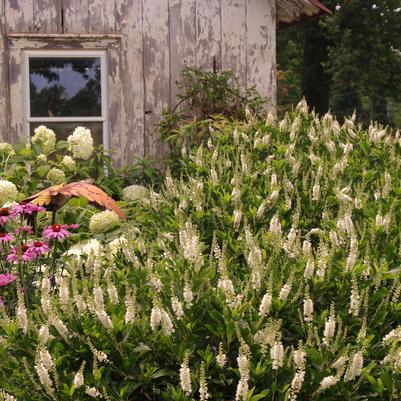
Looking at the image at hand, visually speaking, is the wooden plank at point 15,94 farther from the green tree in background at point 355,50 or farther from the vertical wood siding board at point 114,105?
the green tree in background at point 355,50

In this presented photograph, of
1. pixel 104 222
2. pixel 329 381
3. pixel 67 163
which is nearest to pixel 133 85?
pixel 67 163

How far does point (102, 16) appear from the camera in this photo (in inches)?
298

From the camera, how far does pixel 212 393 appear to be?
7.88 ft

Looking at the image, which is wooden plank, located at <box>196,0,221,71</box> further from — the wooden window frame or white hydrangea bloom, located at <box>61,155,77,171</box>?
white hydrangea bloom, located at <box>61,155,77,171</box>

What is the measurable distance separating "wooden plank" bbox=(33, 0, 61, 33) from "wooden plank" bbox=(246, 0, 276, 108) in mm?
1953

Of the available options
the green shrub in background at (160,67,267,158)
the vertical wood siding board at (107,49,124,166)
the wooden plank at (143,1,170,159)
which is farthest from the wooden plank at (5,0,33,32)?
the green shrub in background at (160,67,267,158)

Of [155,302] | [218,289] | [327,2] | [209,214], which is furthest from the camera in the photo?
[327,2]

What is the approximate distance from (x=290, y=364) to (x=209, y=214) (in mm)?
1302

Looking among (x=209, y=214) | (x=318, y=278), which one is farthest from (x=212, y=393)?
(x=209, y=214)

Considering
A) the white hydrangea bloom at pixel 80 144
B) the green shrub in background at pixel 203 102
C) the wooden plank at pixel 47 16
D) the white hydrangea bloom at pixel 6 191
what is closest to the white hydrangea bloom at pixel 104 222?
the white hydrangea bloom at pixel 6 191

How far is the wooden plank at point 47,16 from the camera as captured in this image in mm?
7434

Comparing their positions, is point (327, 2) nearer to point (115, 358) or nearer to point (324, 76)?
point (324, 76)

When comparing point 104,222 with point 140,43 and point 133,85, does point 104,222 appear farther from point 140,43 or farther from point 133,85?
point 140,43

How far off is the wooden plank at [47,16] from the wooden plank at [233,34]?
1677 mm
